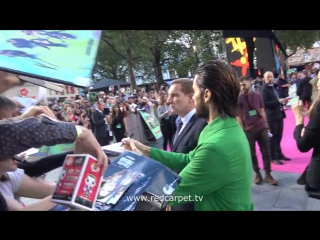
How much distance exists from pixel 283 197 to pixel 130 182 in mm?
4070

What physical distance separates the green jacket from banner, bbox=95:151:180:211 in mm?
226

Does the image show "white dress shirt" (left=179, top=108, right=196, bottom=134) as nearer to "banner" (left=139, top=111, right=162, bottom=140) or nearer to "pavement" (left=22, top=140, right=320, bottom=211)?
"pavement" (left=22, top=140, right=320, bottom=211)

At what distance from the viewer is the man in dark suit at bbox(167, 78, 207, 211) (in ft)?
8.30

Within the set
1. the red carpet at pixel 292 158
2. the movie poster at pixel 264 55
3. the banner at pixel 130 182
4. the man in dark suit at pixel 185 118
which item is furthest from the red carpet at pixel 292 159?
the movie poster at pixel 264 55

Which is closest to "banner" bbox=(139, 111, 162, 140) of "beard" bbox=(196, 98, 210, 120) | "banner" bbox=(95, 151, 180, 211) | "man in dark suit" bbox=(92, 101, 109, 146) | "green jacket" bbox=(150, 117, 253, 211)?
"man in dark suit" bbox=(92, 101, 109, 146)

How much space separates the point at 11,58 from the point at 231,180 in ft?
3.56

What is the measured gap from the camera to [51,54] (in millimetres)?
1012

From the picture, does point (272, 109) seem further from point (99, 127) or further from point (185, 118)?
point (99, 127)

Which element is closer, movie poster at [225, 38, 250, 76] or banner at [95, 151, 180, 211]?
banner at [95, 151, 180, 211]

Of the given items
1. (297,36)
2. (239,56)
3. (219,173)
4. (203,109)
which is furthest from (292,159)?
(297,36)

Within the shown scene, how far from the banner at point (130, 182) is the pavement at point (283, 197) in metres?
2.90

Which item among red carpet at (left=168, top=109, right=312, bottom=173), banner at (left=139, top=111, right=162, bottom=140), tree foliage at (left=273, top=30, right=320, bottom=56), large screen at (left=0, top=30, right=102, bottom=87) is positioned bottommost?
red carpet at (left=168, top=109, right=312, bottom=173)

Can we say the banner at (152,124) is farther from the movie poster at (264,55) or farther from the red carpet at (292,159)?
the movie poster at (264,55)

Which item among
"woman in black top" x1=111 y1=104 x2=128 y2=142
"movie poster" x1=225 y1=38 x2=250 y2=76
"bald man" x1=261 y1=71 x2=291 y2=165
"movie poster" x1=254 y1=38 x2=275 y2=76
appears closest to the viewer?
"bald man" x1=261 y1=71 x2=291 y2=165
